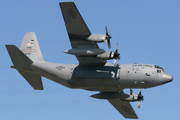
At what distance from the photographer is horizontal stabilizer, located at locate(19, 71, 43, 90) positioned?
3559cm

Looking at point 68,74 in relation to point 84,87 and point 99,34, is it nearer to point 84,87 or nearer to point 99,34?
point 84,87

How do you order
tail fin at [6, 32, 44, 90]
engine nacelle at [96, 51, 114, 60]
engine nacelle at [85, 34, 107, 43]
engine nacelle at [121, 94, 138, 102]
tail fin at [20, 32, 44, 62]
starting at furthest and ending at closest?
engine nacelle at [121, 94, 138, 102]
tail fin at [20, 32, 44, 62]
tail fin at [6, 32, 44, 90]
engine nacelle at [96, 51, 114, 60]
engine nacelle at [85, 34, 107, 43]

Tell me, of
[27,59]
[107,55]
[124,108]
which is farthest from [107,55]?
[124,108]

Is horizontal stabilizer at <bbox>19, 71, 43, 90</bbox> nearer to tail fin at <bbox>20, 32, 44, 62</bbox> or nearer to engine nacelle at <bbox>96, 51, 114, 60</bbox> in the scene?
tail fin at <bbox>20, 32, 44, 62</bbox>

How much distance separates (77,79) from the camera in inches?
1300

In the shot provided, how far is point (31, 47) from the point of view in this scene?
3628 centimetres

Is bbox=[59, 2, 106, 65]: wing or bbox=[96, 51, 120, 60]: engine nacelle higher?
bbox=[59, 2, 106, 65]: wing

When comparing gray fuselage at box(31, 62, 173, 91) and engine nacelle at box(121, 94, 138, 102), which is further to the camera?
engine nacelle at box(121, 94, 138, 102)

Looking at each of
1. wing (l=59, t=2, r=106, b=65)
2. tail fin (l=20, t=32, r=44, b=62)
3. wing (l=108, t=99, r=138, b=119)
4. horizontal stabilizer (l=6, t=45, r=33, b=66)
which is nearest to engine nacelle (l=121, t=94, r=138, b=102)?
wing (l=108, t=99, r=138, b=119)

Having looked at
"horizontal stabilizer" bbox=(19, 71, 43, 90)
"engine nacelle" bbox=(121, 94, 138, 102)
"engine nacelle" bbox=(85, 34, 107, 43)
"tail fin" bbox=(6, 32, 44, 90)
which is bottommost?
"engine nacelle" bbox=(121, 94, 138, 102)

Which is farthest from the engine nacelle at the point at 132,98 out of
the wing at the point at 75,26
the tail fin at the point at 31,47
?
the tail fin at the point at 31,47

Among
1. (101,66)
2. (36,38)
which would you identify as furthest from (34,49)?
(101,66)

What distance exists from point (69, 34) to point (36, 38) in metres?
6.98

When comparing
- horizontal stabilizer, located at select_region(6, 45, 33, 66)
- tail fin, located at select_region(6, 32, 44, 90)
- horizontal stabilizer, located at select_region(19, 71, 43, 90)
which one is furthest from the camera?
horizontal stabilizer, located at select_region(19, 71, 43, 90)
